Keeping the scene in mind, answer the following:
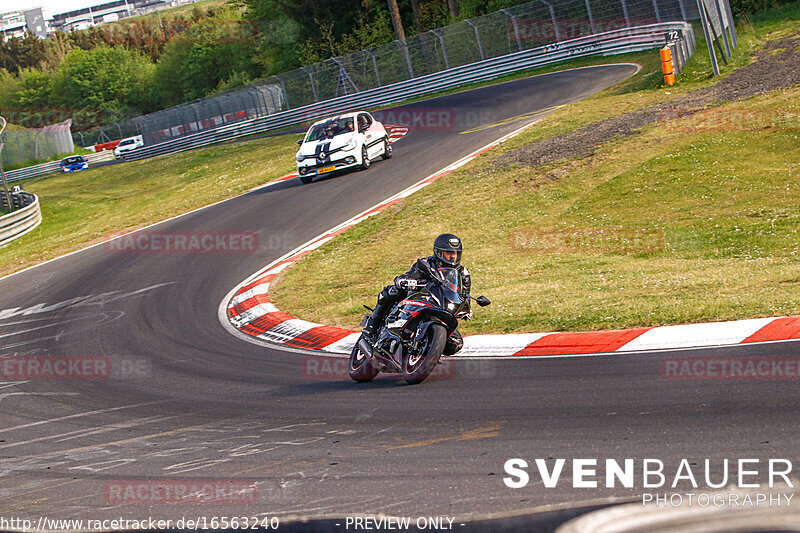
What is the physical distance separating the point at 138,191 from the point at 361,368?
2755 cm

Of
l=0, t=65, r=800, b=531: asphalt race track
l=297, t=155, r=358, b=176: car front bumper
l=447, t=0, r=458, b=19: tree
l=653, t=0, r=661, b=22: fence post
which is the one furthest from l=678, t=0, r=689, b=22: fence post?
l=0, t=65, r=800, b=531: asphalt race track

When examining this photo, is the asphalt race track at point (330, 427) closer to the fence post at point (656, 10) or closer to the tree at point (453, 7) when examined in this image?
the fence post at point (656, 10)

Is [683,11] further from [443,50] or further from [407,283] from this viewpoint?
[407,283]

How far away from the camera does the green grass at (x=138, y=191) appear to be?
22.8 m

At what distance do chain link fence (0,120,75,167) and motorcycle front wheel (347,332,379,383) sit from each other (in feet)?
191

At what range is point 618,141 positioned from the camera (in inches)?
712

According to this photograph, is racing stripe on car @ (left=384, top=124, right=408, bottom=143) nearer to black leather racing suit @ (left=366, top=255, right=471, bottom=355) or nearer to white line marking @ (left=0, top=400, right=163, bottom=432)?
black leather racing suit @ (left=366, top=255, right=471, bottom=355)

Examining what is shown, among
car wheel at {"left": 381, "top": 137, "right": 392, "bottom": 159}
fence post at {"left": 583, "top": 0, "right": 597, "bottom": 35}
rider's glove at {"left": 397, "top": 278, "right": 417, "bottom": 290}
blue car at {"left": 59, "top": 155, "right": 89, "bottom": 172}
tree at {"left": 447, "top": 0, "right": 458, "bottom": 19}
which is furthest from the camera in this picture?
blue car at {"left": 59, "top": 155, "right": 89, "bottom": 172}

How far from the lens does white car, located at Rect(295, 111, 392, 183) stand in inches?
898

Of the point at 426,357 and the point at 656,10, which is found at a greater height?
the point at 656,10

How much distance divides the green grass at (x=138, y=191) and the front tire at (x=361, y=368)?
14.6m

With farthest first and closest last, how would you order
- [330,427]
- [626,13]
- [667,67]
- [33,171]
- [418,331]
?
[33,171] → [626,13] → [667,67] → [418,331] → [330,427]

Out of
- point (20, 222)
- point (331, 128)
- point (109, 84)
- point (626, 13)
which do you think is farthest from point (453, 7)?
point (109, 84)

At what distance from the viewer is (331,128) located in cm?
2352
